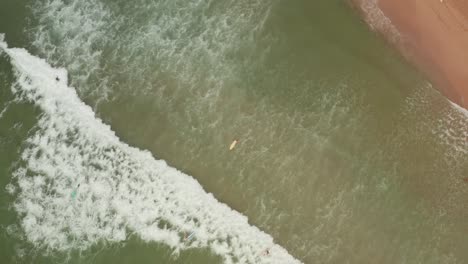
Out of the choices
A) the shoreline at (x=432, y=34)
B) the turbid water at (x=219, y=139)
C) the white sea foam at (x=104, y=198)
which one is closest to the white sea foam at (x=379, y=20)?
the shoreline at (x=432, y=34)

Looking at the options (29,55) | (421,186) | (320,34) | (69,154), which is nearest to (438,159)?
(421,186)

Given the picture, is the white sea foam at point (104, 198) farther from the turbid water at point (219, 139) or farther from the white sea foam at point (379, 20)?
the white sea foam at point (379, 20)

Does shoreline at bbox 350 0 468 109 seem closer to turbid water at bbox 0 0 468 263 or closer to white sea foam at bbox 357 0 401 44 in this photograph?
white sea foam at bbox 357 0 401 44

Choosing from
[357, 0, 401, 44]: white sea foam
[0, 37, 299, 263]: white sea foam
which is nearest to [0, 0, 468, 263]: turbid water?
[0, 37, 299, 263]: white sea foam

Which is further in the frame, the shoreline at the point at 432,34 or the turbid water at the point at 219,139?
the shoreline at the point at 432,34

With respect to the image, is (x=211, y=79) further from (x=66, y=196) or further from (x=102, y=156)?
(x=66, y=196)

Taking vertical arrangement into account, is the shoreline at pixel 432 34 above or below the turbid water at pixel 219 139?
above

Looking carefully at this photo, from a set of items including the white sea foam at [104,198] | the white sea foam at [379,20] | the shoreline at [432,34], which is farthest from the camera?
the white sea foam at [379,20]

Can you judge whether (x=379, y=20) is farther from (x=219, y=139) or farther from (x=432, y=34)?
(x=219, y=139)
